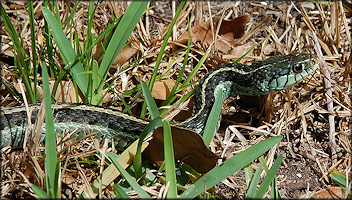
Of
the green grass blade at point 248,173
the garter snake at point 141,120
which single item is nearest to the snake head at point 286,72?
the garter snake at point 141,120

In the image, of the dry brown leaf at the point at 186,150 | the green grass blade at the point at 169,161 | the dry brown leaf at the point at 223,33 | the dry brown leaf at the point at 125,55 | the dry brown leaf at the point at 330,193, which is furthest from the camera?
the dry brown leaf at the point at 223,33

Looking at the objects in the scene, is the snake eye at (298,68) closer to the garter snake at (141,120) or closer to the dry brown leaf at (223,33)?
the garter snake at (141,120)

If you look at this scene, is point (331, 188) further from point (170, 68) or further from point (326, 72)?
point (170, 68)

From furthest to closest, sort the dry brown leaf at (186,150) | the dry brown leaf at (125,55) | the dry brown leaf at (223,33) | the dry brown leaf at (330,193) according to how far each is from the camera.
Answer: the dry brown leaf at (223,33), the dry brown leaf at (125,55), the dry brown leaf at (330,193), the dry brown leaf at (186,150)

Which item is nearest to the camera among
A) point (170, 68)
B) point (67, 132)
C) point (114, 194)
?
point (114, 194)

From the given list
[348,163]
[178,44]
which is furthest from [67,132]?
[348,163]

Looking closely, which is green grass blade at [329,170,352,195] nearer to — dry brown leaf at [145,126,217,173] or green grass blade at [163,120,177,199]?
dry brown leaf at [145,126,217,173]

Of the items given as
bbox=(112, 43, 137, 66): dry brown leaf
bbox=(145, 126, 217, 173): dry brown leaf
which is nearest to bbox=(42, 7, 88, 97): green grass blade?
bbox=(112, 43, 137, 66): dry brown leaf
